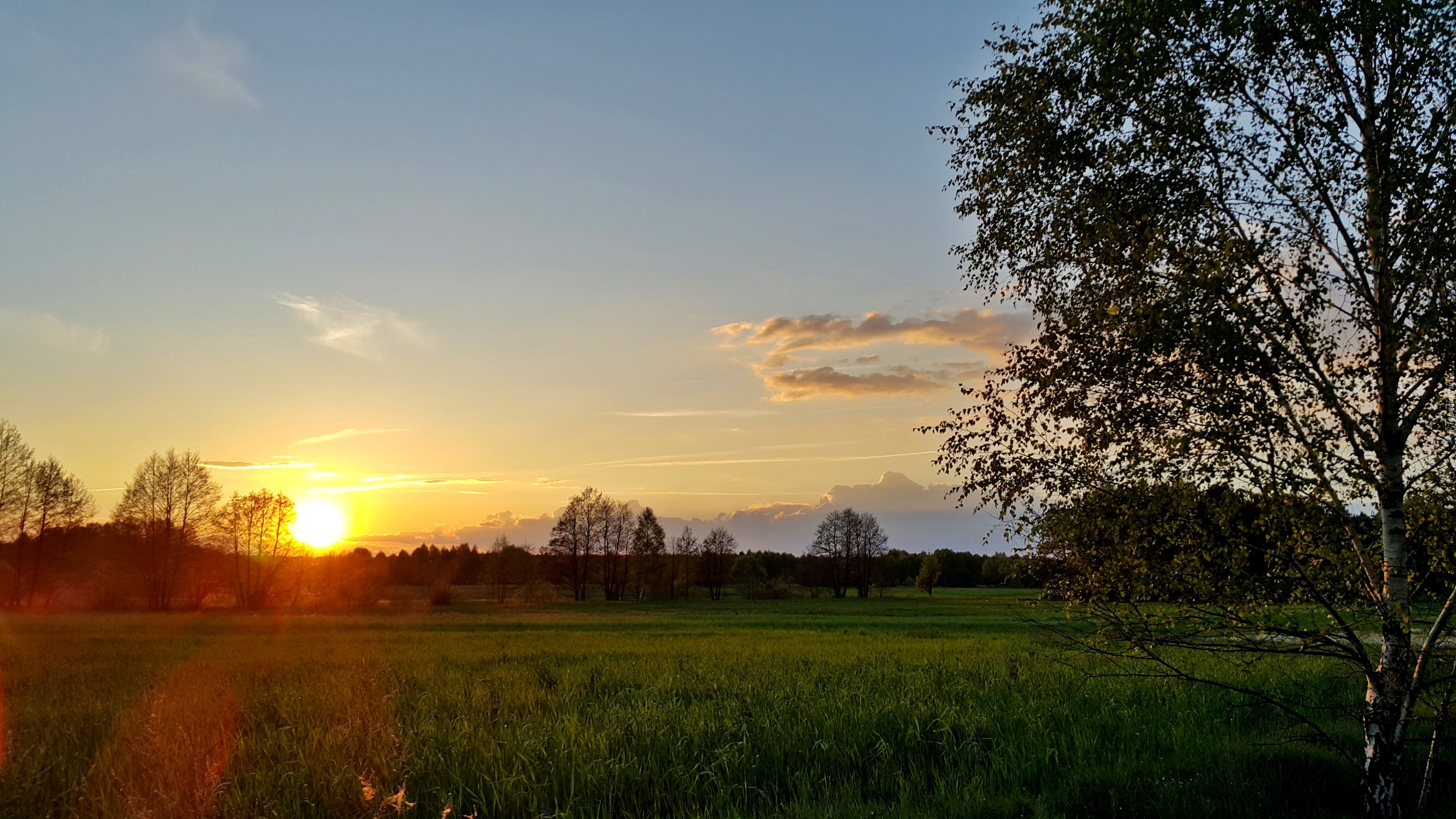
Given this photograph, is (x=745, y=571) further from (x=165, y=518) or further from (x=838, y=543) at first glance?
(x=165, y=518)

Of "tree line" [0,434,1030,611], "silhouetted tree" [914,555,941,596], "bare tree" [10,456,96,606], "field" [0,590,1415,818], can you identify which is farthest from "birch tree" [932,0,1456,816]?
"silhouetted tree" [914,555,941,596]

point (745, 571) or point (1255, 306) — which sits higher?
point (1255, 306)

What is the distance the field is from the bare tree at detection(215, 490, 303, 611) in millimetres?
73030

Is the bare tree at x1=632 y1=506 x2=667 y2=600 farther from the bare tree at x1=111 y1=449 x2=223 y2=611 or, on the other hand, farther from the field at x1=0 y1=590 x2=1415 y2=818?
the field at x1=0 y1=590 x2=1415 y2=818

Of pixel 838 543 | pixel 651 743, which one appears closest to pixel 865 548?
pixel 838 543

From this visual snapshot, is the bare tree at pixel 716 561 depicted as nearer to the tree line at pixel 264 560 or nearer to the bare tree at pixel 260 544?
the tree line at pixel 264 560

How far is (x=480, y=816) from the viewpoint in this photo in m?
8.11

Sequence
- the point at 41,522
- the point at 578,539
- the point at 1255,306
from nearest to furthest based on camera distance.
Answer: the point at 1255,306 < the point at 41,522 < the point at 578,539

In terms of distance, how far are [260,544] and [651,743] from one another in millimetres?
90744

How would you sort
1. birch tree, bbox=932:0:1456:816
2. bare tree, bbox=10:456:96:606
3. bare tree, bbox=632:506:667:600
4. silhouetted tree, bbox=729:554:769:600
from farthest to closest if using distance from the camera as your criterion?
silhouetted tree, bbox=729:554:769:600 → bare tree, bbox=632:506:667:600 → bare tree, bbox=10:456:96:606 → birch tree, bbox=932:0:1456:816

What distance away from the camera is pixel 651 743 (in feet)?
34.2

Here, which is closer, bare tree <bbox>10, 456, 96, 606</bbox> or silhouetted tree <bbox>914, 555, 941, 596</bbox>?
bare tree <bbox>10, 456, 96, 606</bbox>

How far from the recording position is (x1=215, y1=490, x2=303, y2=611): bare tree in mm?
84312

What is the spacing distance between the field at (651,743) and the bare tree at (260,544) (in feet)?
240
